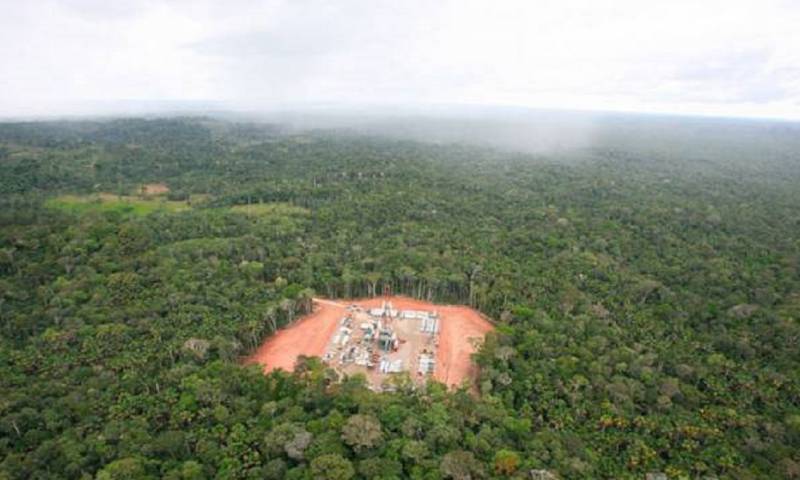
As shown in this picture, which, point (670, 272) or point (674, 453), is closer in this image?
point (674, 453)

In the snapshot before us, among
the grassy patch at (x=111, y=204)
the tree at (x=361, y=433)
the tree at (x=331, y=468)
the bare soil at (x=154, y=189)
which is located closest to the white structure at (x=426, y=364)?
the tree at (x=361, y=433)

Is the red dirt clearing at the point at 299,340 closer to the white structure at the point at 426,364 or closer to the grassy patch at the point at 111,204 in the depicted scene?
the white structure at the point at 426,364

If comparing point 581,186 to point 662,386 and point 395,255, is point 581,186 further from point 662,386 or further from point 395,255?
point 662,386

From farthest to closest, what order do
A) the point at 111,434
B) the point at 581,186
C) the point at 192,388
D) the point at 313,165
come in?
the point at 313,165, the point at 581,186, the point at 192,388, the point at 111,434

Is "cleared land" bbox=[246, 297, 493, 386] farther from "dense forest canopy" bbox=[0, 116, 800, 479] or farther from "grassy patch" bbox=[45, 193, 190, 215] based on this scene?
"grassy patch" bbox=[45, 193, 190, 215]

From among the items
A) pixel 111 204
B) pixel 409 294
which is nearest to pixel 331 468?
pixel 409 294

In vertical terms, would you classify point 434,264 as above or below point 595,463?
above

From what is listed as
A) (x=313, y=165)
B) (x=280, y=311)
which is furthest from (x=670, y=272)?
(x=313, y=165)

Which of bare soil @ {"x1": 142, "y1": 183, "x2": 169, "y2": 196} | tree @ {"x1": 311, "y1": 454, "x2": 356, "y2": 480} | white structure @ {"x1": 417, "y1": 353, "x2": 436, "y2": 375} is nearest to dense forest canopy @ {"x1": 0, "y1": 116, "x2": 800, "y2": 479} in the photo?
tree @ {"x1": 311, "y1": 454, "x2": 356, "y2": 480}
